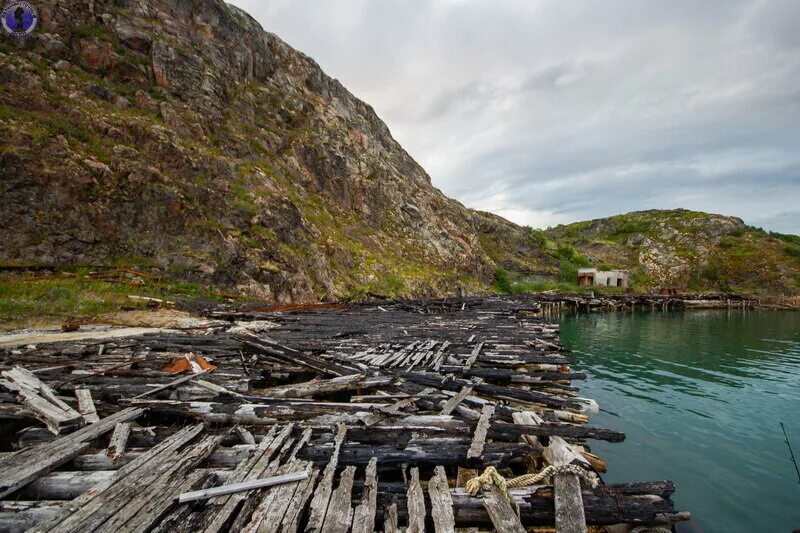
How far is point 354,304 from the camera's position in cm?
3612

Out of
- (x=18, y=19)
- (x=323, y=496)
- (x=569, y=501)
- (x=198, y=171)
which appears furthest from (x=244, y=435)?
(x=18, y=19)

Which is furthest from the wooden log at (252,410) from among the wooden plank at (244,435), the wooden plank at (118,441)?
the wooden plank at (118,441)

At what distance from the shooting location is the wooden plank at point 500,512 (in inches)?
149

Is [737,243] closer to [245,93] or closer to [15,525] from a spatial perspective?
[245,93]

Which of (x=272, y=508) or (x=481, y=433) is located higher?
(x=481, y=433)

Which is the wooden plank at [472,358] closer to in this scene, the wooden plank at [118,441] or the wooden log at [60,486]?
the wooden plank at [118,441]

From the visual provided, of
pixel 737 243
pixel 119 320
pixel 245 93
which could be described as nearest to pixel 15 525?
pixel 119 320

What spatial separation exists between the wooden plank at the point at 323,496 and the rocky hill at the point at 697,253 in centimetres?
11118

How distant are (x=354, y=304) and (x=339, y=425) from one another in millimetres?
30165

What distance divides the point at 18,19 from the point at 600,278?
360 feet

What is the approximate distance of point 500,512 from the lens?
3.99 metres

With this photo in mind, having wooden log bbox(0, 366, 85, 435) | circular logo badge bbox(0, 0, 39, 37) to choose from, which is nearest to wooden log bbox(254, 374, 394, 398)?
wooden log bbox(0, 366, 85, 435)

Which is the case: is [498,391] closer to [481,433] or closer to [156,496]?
[481,433]

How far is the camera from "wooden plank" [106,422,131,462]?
5.30m
